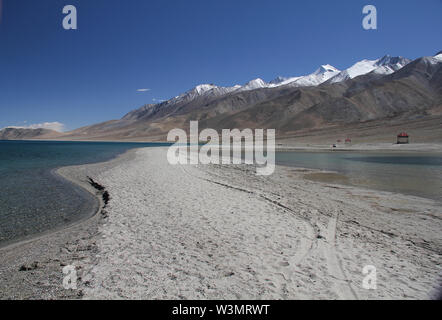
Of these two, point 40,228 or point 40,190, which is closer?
point 40,228

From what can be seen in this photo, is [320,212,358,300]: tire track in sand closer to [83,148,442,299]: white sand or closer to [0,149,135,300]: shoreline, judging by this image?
[83,148,442,299]: white sand

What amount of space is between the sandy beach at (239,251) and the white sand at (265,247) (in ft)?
0.06

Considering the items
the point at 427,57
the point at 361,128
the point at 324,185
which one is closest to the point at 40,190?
the point at 324,185

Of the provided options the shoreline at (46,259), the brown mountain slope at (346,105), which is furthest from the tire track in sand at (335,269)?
the brown mountain slope at (346,105)

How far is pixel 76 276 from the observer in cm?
393

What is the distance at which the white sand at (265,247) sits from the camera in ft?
11.7

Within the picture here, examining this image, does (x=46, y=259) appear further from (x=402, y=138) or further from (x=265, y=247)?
(x=402, y=138)

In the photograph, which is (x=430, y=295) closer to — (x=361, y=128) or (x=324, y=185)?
(x=324, y=185)

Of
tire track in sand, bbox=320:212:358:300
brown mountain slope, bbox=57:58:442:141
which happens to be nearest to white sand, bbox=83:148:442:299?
tire track in sand, bbox=320:212:358:300

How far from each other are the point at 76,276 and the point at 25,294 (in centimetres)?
63

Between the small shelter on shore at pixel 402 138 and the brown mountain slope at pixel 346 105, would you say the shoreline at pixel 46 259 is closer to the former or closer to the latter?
the small shelter on shore at pixel 402 138

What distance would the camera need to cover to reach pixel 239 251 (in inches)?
188

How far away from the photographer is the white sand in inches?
140
